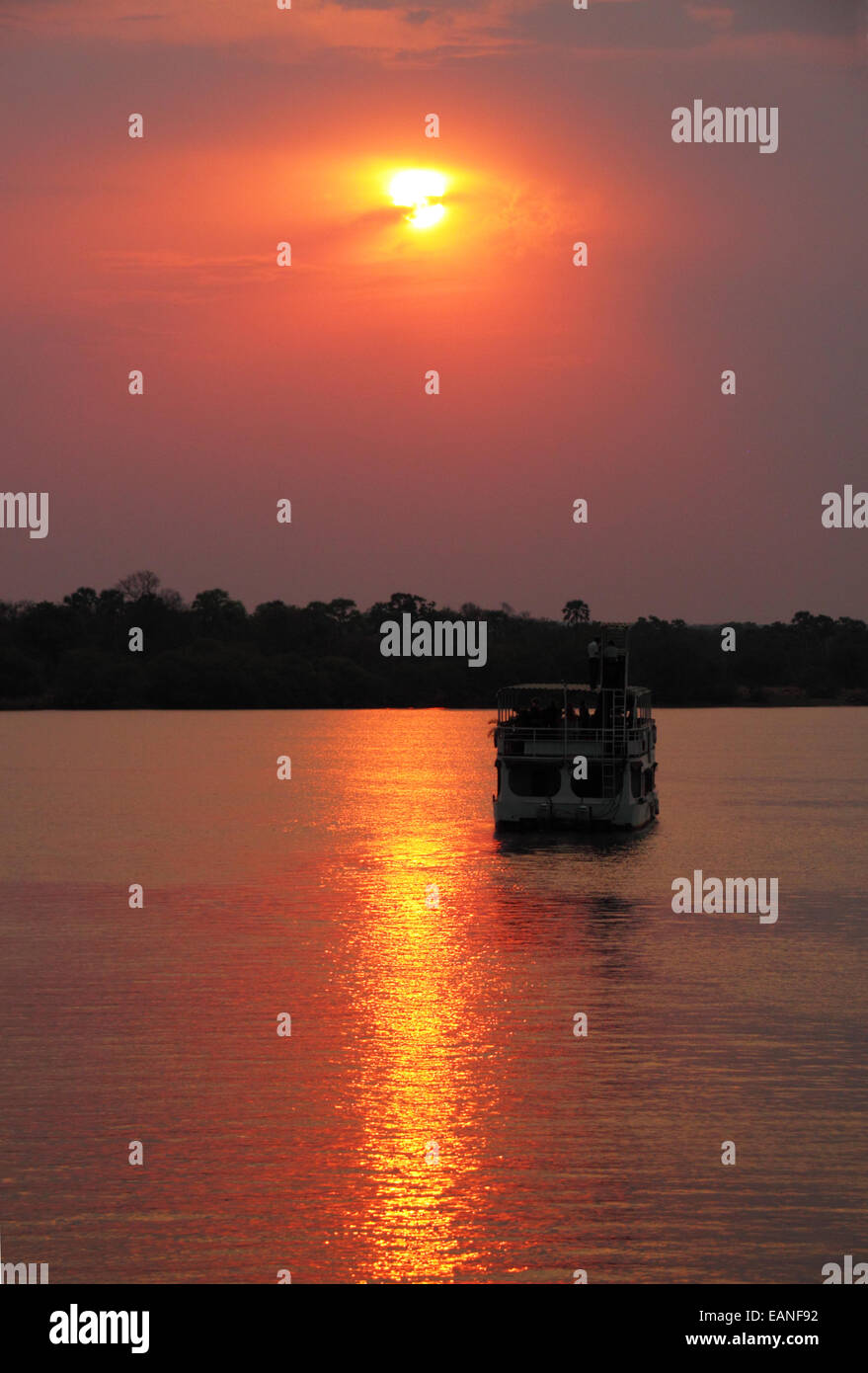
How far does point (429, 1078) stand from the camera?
89.4ft

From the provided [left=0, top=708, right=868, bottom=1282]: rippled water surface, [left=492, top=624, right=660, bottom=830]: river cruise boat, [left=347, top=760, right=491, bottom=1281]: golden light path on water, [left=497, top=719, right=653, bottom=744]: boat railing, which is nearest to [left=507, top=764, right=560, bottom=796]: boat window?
[left=492, top=624, right=660, bottom=830]: river cruise boat

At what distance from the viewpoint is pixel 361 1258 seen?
18156mm

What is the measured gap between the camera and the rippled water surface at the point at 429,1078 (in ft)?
62.0

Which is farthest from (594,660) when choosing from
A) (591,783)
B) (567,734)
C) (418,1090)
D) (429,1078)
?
(418,1090)

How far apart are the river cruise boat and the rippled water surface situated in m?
6.41

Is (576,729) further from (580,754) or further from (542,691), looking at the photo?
(542,691)

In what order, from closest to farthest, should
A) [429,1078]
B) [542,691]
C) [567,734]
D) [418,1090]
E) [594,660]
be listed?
[418,1090] < [429,1078] < [567,734] < [594,660] < [542,691]

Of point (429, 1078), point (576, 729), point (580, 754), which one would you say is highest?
point (576, 729)

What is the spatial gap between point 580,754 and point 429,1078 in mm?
42730

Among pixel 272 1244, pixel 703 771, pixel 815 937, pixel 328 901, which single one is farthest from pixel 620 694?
pixel 703 771

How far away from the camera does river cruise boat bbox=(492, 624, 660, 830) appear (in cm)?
6931

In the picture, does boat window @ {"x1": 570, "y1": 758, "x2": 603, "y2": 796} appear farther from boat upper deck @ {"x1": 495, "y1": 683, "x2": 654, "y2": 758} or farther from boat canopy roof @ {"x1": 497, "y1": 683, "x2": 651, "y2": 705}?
boat canopy roof @ {"x1": 497, "y1": 683, "x2": 651, "y2": 705}

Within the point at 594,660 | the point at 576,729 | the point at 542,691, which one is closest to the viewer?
the point at 576,729
